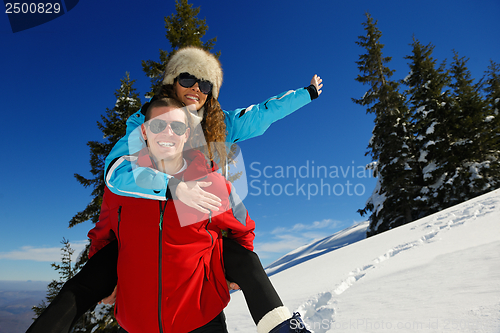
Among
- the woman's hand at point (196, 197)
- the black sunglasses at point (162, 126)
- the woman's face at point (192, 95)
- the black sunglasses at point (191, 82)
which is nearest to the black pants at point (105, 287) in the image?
the woman's hand at point (196, 197)

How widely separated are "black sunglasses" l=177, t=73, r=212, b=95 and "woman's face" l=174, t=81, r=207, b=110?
3 cm

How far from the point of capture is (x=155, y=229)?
4.61 feet

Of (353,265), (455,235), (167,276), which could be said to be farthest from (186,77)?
(455,235)

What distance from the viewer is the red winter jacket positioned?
1.33 meters

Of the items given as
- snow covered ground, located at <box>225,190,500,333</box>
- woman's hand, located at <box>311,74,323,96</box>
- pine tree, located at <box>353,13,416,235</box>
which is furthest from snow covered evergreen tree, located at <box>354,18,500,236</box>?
woman's hand, located at <box>311,74,323,96</box>

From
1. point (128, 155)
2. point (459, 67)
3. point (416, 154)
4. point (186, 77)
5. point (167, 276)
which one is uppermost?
point (459, 67)

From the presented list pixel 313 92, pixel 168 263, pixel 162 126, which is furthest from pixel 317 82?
pixel 168 263

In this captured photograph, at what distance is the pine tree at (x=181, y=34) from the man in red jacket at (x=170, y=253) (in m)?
9.23

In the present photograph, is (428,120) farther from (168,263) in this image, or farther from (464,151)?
(168,263)

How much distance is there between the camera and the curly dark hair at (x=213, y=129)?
2156 millimetres

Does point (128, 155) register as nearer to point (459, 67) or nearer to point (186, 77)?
point (186, 77)

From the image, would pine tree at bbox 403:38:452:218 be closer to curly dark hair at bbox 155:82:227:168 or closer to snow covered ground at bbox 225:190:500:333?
snow covered ground at bbox 225:190:500:333

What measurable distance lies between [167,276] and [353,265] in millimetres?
3580

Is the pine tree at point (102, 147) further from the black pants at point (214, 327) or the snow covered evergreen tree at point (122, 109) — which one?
the black pants at point (214, 327)
